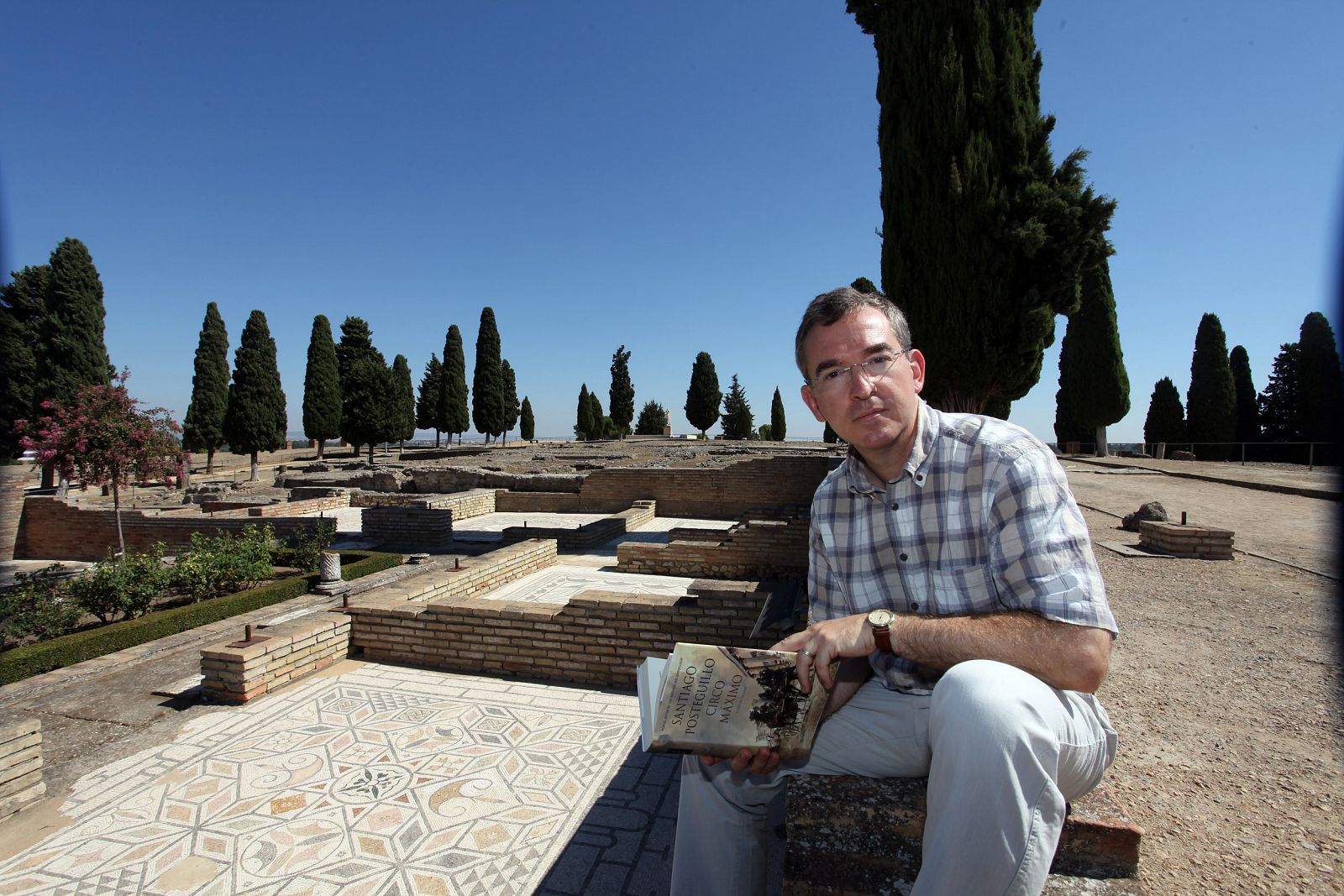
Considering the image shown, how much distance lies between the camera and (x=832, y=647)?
1.52m

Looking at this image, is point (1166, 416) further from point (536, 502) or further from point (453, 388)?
point (453, 388)

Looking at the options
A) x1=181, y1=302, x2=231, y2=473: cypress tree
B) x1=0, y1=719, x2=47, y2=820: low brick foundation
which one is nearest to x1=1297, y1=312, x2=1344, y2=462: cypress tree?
x1=0, y1=719, x2=47, y2=820: low brick foundation

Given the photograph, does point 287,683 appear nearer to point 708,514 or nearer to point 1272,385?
point 708,514

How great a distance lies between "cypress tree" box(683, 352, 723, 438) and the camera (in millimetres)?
43250

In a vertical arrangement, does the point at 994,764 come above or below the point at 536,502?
above

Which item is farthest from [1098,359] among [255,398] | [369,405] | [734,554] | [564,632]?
[255,398]

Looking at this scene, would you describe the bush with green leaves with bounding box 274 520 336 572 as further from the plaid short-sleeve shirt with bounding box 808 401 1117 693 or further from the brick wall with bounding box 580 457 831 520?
the plaid short-sleeve shirt with bounding box 808 401 1117 693

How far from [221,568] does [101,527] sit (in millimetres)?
7935

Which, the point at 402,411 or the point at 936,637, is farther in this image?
the point at 402,411

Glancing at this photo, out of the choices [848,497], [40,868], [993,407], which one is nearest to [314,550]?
[40,868]

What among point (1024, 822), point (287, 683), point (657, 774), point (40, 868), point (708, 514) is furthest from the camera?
point (708, 514)

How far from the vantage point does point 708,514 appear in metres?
15.7

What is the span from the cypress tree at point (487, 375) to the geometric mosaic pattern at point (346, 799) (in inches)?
1547

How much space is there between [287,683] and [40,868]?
2.12 metres
